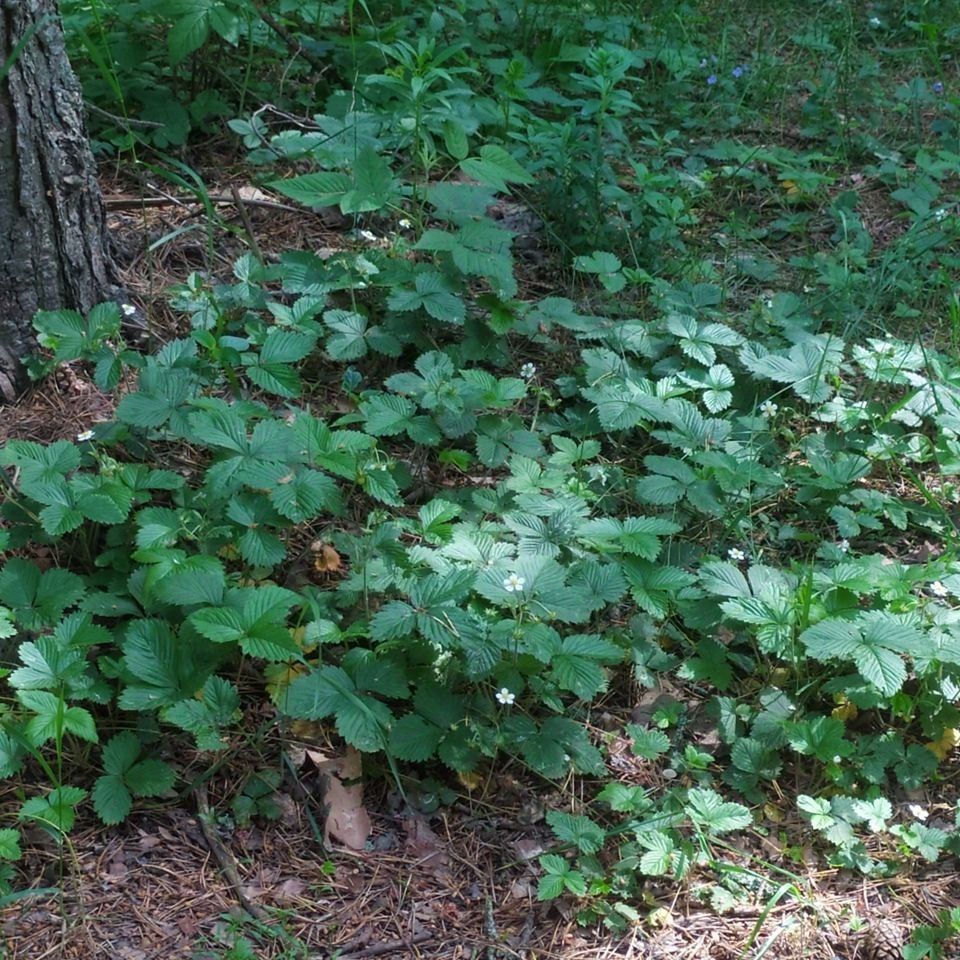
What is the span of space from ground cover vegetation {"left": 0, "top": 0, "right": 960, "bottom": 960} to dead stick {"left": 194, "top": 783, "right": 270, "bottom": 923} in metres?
0.06

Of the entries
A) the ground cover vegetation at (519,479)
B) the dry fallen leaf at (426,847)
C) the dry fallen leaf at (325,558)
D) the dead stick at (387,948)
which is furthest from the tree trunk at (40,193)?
the dead stick at (387,948)

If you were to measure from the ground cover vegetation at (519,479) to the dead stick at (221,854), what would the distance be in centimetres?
6

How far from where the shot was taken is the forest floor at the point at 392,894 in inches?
67.6

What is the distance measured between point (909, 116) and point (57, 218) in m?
3.56

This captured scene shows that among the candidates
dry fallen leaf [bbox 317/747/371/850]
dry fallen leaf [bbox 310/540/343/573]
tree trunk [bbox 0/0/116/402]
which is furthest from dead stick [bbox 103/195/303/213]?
dry fallen leaf [bbox 317/747/371/850]

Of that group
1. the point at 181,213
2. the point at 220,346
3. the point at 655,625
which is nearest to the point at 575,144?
the point at 181,213

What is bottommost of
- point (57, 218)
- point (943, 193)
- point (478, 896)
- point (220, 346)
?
point (478, 896)

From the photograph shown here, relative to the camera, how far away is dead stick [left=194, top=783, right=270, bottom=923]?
69.2 inches

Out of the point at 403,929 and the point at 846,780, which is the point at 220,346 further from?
the point at 846,780

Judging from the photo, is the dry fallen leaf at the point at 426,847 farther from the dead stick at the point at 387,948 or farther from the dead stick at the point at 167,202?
the dead stick at the point at 167,202

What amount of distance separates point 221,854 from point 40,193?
5.30 ft

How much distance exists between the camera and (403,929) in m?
1.78

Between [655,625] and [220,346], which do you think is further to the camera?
[220,346]

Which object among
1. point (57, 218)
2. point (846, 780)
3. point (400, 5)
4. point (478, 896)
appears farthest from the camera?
point (400, 5)
